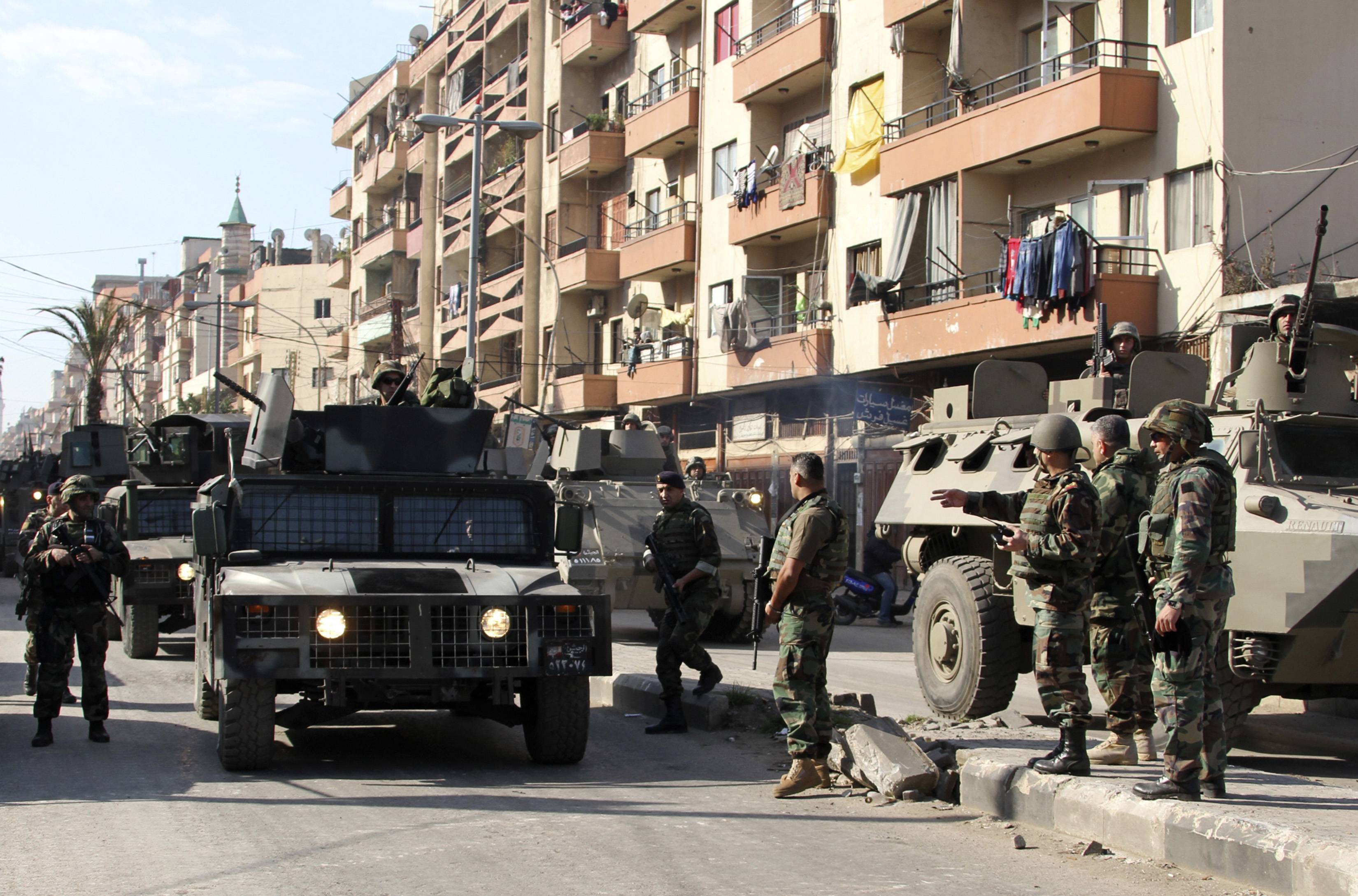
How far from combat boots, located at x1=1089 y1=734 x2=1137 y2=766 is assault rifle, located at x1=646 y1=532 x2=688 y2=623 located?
9.32 ft

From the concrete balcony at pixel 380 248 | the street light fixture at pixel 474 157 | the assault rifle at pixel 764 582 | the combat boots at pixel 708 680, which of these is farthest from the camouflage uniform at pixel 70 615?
the concrete balcony at pixel 380 248

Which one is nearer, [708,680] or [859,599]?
[708,680]

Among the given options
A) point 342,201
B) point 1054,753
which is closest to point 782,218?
point 1054,753

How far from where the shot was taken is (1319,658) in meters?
7.18

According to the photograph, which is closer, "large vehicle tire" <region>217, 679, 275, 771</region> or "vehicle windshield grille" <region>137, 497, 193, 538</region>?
"large vehicle tire" <region>217, 679, 275, 771</region>

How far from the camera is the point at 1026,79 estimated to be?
21922mm

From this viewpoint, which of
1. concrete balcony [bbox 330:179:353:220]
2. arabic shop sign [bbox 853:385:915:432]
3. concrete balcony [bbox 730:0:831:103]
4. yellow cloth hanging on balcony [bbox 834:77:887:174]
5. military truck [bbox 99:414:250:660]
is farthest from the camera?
concrete balcony [bbox 330:179:353:220]

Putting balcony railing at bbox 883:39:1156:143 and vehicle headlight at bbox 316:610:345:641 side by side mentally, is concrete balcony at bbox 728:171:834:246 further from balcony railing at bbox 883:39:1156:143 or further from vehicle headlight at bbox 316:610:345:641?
vehicle headlight at bbox 316:610:345:641

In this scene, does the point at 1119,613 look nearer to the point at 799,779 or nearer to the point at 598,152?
the point at 799,779

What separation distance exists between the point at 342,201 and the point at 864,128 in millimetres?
37858

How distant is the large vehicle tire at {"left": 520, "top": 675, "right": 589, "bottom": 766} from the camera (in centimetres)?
778

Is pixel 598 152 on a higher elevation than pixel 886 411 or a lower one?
higher

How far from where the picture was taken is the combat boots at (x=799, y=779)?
7.05 m

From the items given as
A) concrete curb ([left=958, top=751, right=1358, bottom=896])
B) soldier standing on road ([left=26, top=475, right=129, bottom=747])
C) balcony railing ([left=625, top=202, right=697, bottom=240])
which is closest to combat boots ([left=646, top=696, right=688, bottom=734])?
concrete curb ([left=958, top=751, right=1358, bottom=896])
